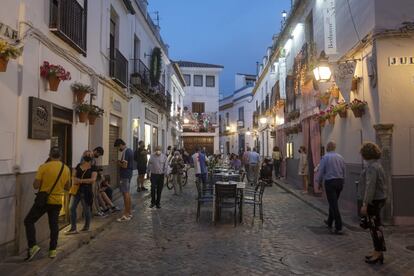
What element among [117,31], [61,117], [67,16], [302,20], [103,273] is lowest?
[103,273]

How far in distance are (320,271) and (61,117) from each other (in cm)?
586

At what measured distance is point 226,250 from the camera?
7289mm

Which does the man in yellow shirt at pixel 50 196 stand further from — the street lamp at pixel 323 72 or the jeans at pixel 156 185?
the street lamp at pixel 323 72

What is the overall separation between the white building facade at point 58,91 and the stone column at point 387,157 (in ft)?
21.6

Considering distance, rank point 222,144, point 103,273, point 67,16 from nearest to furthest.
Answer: point 103,273 < point 67,16 < point 222,144

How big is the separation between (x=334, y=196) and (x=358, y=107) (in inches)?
94.9

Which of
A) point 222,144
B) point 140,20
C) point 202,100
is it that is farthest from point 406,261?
point 222,144

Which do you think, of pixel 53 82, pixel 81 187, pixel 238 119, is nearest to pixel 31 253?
pixel 81 187

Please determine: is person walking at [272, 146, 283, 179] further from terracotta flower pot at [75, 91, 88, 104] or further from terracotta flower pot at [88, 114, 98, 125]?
terracotta flower pot at [75, 91, 88, 104]

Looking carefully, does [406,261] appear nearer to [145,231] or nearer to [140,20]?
[145,231]

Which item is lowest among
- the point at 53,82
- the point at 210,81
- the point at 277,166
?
the point at 277,166

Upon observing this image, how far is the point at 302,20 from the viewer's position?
687 inches

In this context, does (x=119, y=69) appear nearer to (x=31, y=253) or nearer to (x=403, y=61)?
(x=403, y=61)

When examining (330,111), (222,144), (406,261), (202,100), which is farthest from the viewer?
(222,144)
